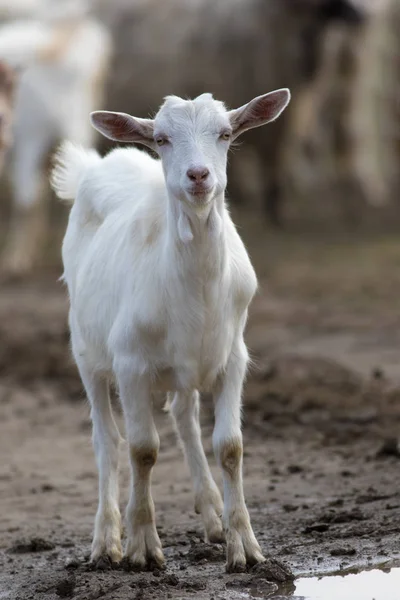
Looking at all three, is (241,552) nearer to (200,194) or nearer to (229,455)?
(229,455)

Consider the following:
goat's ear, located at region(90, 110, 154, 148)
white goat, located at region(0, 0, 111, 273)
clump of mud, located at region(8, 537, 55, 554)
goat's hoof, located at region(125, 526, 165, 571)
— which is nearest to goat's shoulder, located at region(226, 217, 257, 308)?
goat's ear, located at region(90, 110, 154, 148)

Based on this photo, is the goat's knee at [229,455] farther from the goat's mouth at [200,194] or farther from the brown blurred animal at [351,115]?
the brown blurred animal at [351,115]

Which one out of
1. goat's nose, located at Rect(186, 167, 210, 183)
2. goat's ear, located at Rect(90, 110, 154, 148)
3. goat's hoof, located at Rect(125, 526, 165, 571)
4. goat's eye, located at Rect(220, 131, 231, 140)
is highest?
goat's ear, located at Rect(90, 110, 154, 148)

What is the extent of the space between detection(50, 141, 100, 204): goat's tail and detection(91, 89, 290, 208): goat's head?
1297 mm

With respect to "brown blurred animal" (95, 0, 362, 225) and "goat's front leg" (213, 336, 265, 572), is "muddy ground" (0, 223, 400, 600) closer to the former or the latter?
"goat's front leg" (213, 336, 265, 572)

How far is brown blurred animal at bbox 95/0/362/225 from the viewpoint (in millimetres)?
17609

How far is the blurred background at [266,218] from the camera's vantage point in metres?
7.91

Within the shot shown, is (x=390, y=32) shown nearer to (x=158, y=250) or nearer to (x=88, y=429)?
(x=88, y=429)

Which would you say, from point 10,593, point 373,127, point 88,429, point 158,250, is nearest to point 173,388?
point 158,250

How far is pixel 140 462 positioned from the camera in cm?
575

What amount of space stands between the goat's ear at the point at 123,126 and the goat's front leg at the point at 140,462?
3.22 feet

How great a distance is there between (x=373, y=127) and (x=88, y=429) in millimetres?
11336

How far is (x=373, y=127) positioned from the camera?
1931 cm

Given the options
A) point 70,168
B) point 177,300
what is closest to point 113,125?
point 177,300
